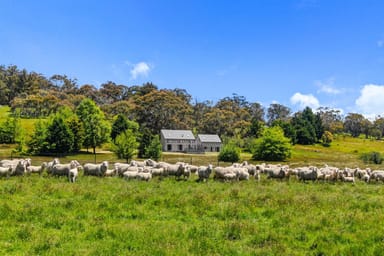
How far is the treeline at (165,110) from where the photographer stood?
4884 inches

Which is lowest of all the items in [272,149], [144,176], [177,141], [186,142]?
[144,176]

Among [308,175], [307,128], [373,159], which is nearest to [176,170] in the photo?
[308,175]

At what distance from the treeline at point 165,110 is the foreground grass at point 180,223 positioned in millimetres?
79668

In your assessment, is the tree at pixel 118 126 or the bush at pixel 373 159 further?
the tree at pixel 118 126

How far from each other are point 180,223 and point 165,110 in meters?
114

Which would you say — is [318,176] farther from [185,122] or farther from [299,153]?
[185,122]

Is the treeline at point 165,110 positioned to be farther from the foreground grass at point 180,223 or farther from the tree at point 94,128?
the foreground grass at point 180,223

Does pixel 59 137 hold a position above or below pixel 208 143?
above

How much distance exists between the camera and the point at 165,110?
12506cm

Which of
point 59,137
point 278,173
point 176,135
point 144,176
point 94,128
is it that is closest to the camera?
point 144,176

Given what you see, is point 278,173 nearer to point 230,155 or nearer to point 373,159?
point 230,155

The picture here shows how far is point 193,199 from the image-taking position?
14.9 m

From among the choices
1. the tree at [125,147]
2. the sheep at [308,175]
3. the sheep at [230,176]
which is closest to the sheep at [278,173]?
the sheep at [308,175]

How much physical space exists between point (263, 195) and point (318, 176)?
38.3ft
